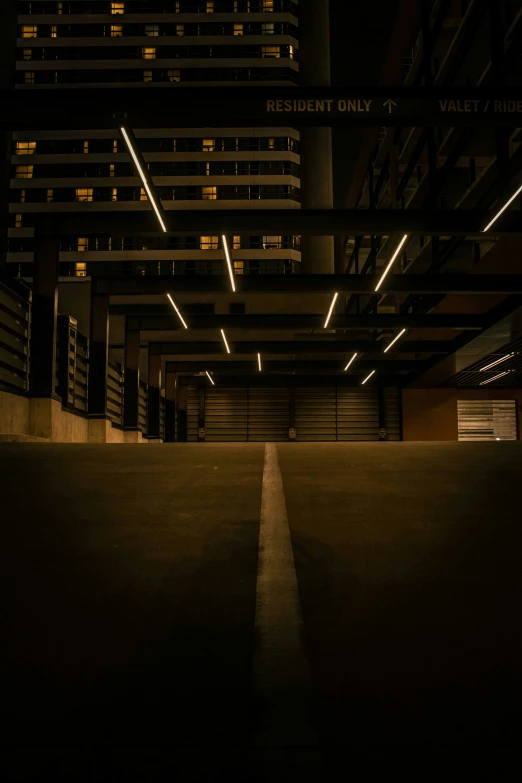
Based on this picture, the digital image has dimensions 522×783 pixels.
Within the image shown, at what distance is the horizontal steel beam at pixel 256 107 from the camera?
1058 cm

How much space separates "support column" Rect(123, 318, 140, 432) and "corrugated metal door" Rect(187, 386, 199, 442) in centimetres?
1205

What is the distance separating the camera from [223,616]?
283 cm

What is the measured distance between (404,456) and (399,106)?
5944mm

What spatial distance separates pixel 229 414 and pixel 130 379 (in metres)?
12.3

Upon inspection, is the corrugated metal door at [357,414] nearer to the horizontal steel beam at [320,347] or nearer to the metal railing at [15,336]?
the horizontal steel beam at [320,347]

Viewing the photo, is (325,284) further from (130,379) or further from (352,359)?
(352,359)

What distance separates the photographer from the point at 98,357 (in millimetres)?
18797

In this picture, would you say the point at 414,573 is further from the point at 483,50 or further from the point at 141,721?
the point at 483,50

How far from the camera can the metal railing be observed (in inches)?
519

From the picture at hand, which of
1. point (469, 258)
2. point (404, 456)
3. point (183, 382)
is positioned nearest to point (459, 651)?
point (404, 456)

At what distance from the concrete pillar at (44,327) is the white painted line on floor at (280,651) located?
11.5 metres

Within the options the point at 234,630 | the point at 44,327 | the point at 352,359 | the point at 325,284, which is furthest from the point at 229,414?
the point at 234,630

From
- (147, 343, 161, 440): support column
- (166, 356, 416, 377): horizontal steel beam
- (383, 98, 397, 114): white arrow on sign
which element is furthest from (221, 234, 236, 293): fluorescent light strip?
(166, 356, 416, 377): horizontal steel beam

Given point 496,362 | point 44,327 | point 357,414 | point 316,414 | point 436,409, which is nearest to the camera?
point 44,327
